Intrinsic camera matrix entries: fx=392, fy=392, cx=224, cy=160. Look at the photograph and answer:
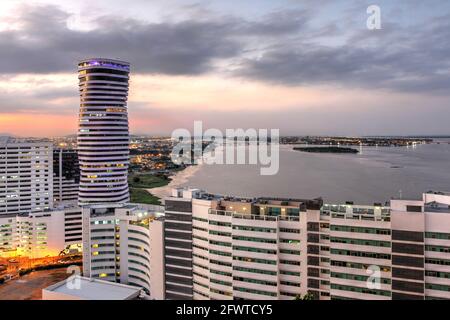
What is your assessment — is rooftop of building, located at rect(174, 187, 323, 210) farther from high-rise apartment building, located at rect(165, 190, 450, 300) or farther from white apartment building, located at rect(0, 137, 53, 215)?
white apartment building, located at rect(0, 137, 53, 215)

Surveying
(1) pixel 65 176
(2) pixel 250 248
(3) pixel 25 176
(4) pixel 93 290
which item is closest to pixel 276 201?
(2) pixel 250 248

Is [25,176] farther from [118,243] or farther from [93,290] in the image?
[93,290]

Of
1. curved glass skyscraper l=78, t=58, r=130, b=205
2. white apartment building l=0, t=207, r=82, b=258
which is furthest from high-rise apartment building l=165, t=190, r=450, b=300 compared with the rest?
curved glass skyscraper l=78, t=58, r=130, b=205

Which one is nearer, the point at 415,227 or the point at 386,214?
the point at 415,227

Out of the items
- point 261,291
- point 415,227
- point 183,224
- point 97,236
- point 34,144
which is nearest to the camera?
point 415,227

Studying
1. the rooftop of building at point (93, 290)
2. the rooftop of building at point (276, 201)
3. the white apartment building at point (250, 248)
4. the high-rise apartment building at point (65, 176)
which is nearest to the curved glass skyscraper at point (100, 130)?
the high-rise apartment building at point (65, 176)

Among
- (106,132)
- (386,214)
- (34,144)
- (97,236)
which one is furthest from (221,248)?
(34,144)
